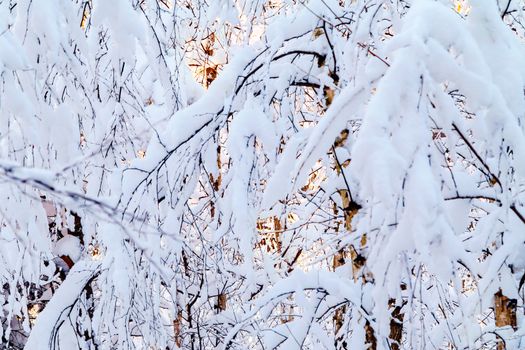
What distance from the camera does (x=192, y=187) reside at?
6.99ft

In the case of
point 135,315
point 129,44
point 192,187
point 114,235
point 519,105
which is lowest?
point 519,105

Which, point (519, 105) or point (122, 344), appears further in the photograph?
point (122, 344)

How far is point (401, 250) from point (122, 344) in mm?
1744

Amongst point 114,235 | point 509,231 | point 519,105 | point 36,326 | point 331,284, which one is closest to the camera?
point 519,105

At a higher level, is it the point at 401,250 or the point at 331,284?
the point at 331,284

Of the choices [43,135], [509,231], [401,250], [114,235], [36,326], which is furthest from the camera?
[36,326]

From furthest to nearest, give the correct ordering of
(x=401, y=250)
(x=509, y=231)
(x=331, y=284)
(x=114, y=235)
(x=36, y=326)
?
(x=36, y=326) < (x=331, y=284) < (x=114, y=235) < (x=509, y=231) < (x=401, y=250)

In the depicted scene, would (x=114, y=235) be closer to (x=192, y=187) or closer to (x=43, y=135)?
(x=192, y=187)

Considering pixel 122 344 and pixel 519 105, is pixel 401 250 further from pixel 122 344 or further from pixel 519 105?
pixel 122 344

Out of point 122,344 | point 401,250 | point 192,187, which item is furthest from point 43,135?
point 401,250

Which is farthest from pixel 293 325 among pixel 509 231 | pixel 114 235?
pixel 509 231

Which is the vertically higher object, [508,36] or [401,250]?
[508,36]

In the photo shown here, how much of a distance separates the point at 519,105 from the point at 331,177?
5.03 feet

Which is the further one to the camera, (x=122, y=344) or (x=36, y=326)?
(x=36, y=326)
